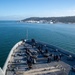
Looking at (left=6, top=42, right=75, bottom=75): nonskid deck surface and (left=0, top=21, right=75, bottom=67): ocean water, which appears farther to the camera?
(left=0, top=21, right=75, bottom=67): ocean water

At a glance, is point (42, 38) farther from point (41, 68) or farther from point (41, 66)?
point (41, 68)

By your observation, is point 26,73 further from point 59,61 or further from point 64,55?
point 64,55

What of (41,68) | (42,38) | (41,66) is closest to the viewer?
(41,68)

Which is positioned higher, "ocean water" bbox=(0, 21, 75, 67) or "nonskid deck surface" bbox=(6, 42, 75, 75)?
"nonskid deck surface" bbox=(6, 42, 75, 75)

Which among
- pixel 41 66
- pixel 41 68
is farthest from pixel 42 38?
pixel 41 68

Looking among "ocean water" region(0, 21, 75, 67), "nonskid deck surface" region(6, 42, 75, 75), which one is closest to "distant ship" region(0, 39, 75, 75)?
"nonskid deck surface" region(6, 42, 75, 75)

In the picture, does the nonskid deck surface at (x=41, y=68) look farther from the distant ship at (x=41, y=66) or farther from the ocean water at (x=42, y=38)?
the ocean water at (x=42, y=38)

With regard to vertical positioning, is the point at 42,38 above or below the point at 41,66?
below

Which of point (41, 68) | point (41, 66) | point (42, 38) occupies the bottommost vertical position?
point (42, 38)

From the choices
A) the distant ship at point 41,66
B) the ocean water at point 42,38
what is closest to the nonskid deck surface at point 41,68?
the distant ship at point 41,66

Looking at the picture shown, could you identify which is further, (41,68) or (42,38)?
(42,38)

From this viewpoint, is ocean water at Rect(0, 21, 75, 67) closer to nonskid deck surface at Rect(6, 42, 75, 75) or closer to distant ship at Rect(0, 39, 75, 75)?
distant ship at Rect(0, 39, 75, 75)
